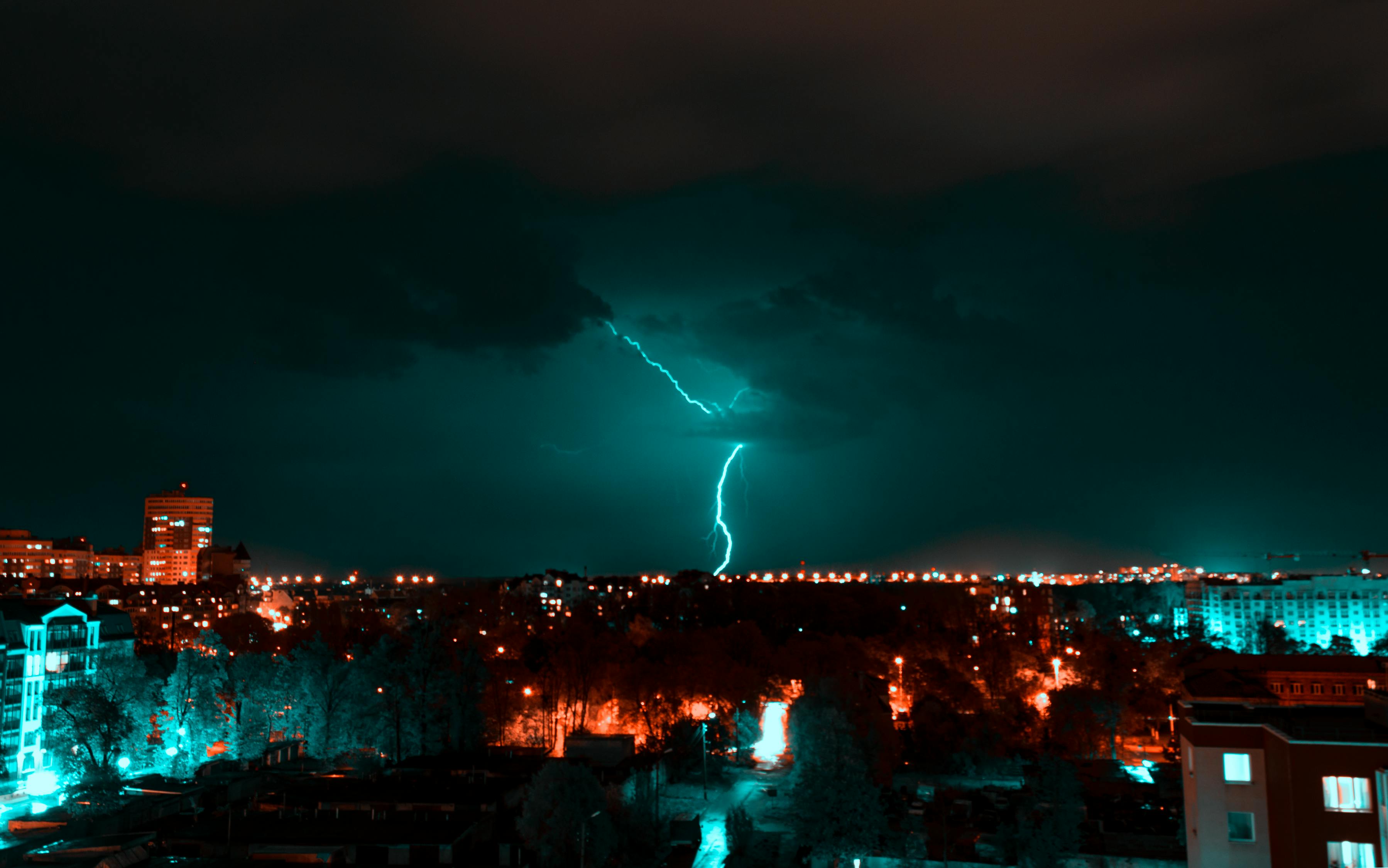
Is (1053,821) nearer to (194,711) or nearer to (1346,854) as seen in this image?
(1346,854)

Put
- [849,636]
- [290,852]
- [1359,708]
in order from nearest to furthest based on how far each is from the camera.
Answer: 1. [1359,708]
2. [290,852]
3. [849,636]

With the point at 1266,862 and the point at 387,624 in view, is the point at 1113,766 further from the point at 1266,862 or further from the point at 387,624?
the point at 387,624

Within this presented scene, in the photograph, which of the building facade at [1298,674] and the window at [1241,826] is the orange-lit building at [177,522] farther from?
the window at [1241,826]

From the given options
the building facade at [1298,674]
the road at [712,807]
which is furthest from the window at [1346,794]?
the building facade at [1298,674]

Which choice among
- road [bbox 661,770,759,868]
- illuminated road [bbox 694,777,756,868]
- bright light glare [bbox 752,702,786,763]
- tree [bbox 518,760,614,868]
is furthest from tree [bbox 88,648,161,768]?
bright light glare [bbox 752,702,786,763]

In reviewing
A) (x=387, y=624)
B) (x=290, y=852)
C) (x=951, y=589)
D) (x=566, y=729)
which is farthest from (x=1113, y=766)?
(x=951, y=589)

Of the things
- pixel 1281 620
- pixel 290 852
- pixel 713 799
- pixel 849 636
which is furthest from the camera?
pixel 1281 620
